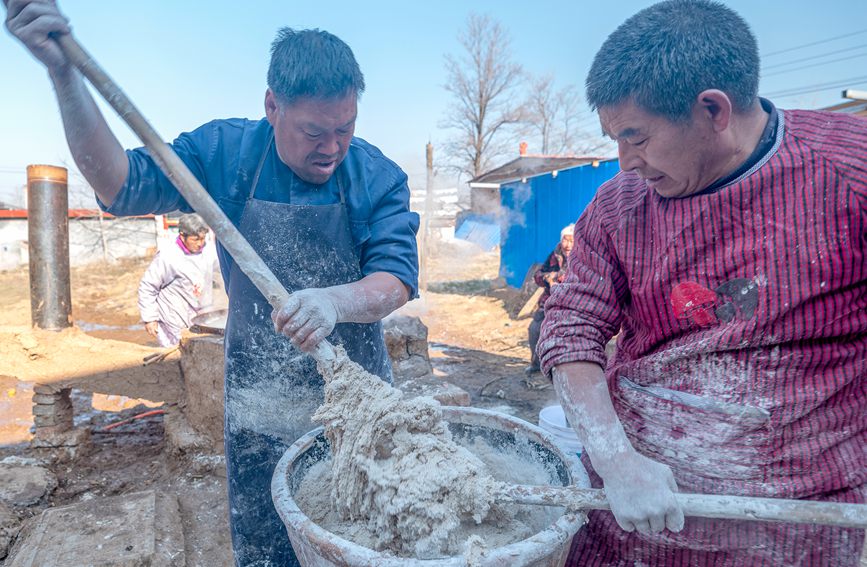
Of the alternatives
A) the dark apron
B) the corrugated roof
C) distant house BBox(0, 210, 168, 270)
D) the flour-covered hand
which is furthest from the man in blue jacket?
distant house BBox(0, 210, 168, 270)

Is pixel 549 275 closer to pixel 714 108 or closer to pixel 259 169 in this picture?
pixel 259 169

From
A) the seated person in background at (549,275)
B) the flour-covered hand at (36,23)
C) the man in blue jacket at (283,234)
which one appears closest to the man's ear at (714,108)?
the man in blue jacket at (283,234)

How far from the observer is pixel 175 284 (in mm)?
5113

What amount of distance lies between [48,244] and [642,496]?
453 cm

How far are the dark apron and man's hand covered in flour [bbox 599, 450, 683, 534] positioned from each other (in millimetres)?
1110

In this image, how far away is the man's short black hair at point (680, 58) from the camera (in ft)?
3.92

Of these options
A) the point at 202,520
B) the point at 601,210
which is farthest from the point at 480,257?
the point at 601,210

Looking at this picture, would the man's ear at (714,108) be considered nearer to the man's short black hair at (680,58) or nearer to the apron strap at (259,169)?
the man's short black hair at (680,58)

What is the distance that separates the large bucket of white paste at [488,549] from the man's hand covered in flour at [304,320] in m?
0.32

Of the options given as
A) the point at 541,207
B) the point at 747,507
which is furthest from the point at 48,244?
the point at 541,207

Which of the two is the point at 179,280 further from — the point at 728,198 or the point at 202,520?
the point at 728,198

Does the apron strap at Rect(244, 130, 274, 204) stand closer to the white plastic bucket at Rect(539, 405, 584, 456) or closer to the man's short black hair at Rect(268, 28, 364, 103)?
the man's short black hair at Rect(268, 28, 364, 103)

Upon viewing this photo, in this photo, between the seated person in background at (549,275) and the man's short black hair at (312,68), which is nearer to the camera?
the man's short black hair at (312,68)

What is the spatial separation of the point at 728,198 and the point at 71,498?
4.30 meters
